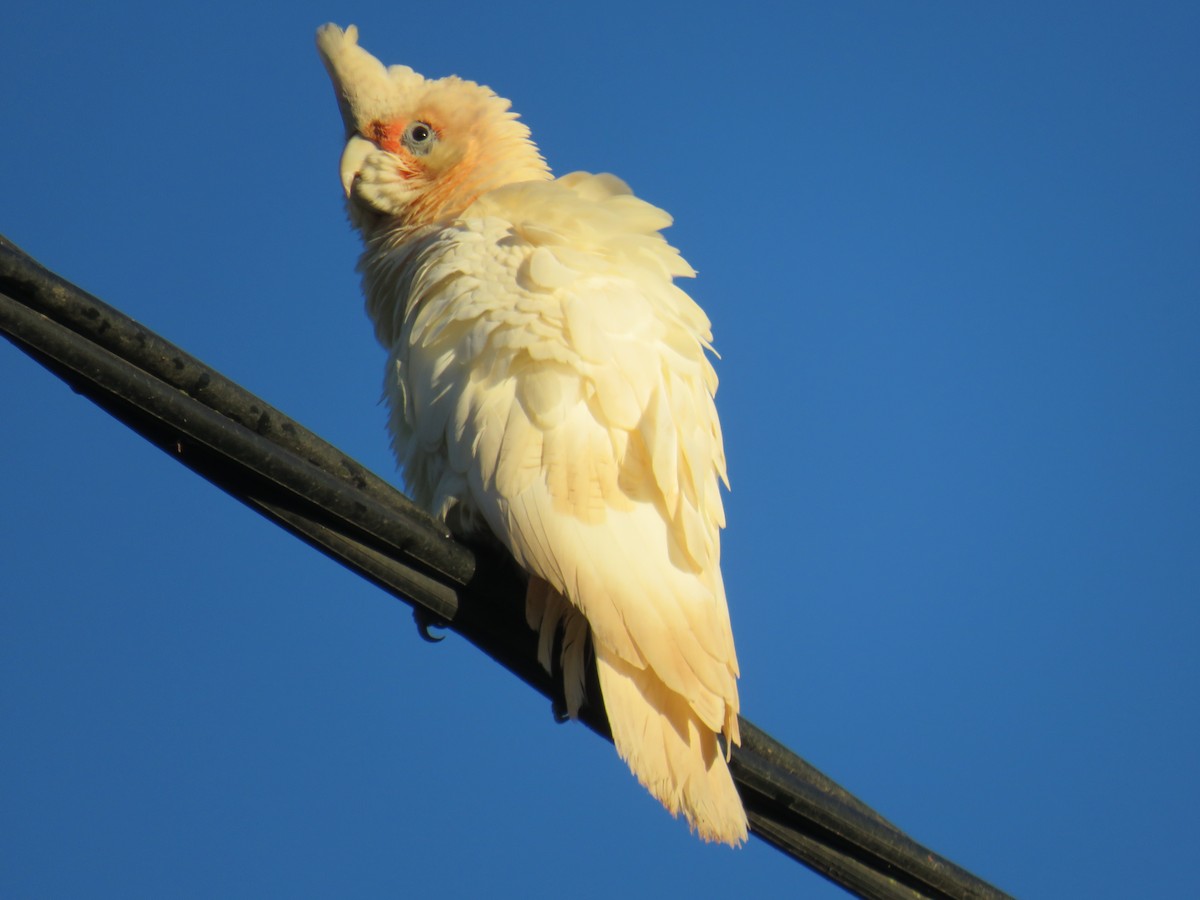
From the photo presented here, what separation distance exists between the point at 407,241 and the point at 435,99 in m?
0.99

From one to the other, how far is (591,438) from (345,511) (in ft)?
3.90

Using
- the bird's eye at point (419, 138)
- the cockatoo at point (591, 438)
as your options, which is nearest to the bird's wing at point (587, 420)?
the cockatoo at point (591, 438)

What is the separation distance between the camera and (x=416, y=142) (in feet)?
19.0

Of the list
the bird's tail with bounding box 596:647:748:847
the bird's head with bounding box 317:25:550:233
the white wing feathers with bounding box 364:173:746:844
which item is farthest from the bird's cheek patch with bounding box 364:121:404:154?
the bird's tail with bounding box 596:647:748:847

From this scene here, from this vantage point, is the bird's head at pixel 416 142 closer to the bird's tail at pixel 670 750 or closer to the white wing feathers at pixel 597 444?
the white wing feathers at pixel 597 444

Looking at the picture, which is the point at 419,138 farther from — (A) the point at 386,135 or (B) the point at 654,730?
(B) the point at 654,730

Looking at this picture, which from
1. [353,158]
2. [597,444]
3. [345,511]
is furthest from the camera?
[353,158]

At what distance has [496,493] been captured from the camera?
11.9 feet

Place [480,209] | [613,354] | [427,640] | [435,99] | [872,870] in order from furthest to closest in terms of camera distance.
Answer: [435,99]
[480,209]
[427,640]
[613,354]
[872,870]

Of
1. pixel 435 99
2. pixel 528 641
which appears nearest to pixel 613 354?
pixel 528 641

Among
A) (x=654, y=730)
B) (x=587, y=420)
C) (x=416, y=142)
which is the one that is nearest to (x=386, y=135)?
(x=416, y=142)

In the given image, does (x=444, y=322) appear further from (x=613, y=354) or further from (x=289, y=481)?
(x=289, y=481)

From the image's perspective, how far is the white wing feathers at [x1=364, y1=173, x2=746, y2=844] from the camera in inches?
133

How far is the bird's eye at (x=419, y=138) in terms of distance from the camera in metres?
5.76
